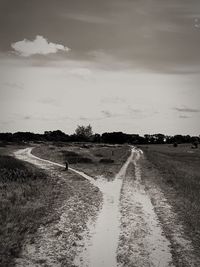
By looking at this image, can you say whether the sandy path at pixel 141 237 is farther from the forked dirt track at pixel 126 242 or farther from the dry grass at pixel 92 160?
the dry grass at pixel 92 160

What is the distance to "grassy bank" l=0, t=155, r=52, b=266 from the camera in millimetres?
12209

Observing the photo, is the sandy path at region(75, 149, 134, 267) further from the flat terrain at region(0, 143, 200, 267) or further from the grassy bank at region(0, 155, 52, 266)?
the grassy bank at region(0, 155, 52, 266)

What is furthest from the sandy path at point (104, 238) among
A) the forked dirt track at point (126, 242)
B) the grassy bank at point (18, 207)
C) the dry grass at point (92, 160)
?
the dry grass at point (92, 160)

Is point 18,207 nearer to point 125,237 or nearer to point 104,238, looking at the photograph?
point 104,238

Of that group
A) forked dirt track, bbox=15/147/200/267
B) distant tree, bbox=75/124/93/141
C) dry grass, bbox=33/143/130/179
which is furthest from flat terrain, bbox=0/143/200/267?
distant tree, bbox=75/124/93/141

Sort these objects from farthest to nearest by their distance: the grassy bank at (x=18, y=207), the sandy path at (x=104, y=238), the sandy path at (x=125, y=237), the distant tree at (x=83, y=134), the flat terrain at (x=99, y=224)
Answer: the distant tree at (x=83, y=134)
the grassy bank at (x=18, y=207)
the flat terrain at (x=99, y=224)
the sandy path at (x=125, y=237)
the sandy path at (x=104, y=238)

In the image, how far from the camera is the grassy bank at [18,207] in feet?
40.1

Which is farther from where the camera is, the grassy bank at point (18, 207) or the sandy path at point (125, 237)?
the grassy bank at point (18, 207)

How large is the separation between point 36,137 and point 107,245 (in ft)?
597

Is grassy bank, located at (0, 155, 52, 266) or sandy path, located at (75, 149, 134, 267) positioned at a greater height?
grassy bank, located at (0, 155, 52, 266)

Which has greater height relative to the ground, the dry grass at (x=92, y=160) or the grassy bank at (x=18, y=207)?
the dry grass at (x=92, y=160)

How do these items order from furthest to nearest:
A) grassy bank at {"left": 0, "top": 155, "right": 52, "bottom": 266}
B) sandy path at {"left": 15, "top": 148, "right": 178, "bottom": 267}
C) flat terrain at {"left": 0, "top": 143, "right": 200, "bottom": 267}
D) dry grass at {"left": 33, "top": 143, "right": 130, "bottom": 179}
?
dry grass at {"left": 33, "top": 143, "right": 130, "bottom": 179} → grassy bank at {"left": 0, "top": 155, "right": 52, "bottom": 266} → flat terrain at {"left": 0, "top": 143, "right": 200, "bottom": 267} → sandy path at {"left": 15, "top": 148, "right": 178, "bottom": 267}

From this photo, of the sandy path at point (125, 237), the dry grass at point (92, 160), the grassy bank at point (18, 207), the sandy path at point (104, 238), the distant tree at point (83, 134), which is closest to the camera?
the sandy path at point (104, 238)

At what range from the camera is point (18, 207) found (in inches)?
707
